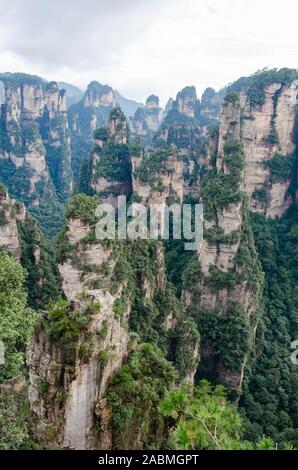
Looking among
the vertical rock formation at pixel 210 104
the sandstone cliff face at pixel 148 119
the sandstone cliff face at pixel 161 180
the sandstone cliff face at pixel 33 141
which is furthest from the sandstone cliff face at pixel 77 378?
the sandstone cliff face at pixel 148 119

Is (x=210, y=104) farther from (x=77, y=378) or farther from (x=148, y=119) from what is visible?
(x=77, y=378)

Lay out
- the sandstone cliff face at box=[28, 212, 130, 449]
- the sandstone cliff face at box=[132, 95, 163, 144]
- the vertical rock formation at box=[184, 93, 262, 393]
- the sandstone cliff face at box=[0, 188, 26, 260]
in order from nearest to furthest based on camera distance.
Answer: the sandstone cliff face at box=[28, 212, 130, 449] → the sandstone cliff face at box=[0, 188, 26, 260] → the vertical rock formation at box=[184, 93, 262, 393] → the sandstone cliff face at box=[132, 95, 163, 144]

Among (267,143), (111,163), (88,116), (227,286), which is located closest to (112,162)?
(111,163)

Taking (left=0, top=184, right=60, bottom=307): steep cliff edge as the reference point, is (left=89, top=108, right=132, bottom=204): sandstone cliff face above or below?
above

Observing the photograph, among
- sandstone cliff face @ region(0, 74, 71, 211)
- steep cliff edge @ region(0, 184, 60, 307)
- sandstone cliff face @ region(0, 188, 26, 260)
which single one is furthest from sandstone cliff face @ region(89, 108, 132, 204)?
sandstone cliff face @ region(0, 74, 71, 211)

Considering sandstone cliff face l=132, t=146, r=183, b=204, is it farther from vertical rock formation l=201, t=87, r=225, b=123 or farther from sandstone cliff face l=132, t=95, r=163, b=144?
sandstone cliff face l=132, t=95, r=163, b=144

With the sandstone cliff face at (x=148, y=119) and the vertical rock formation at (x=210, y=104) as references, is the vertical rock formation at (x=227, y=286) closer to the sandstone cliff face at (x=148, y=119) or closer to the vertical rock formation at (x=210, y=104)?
the vertical rock formation at (x=210, y=104)
